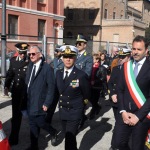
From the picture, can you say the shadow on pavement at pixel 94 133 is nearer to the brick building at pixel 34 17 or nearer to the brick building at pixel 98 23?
the brick building at pixel 34 17

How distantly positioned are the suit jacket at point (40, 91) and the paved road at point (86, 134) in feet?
3.32

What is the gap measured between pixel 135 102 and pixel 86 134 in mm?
2921

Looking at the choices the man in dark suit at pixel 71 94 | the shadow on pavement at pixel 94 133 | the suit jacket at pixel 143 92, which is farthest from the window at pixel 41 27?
the suit jacket at pixel 143 92

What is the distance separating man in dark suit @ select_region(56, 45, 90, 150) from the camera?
186 inches

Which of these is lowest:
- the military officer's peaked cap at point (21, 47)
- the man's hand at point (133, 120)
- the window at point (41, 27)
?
the man's hand at point (133, 120)

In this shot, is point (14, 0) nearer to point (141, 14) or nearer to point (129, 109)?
point (129, 109)

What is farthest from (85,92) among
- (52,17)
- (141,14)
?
(141,14)

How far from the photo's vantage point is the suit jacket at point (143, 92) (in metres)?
3.90

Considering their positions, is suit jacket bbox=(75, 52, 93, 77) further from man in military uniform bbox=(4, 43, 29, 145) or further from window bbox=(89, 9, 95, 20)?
window bbox=(89, 9, 95, 20)

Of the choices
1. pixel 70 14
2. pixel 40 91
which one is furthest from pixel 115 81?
pixel 70 14

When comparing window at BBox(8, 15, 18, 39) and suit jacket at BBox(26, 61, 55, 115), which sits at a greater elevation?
window at BBox(8, 15, 18, 39)

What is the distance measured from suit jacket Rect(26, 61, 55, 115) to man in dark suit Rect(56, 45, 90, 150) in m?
0.36

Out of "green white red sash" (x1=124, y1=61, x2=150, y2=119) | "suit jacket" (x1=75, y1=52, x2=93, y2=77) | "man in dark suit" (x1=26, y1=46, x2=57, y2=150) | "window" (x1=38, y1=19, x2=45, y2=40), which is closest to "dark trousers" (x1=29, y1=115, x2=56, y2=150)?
"man in dark suit" (x1=26, y1=46, x2=57, y2=150)

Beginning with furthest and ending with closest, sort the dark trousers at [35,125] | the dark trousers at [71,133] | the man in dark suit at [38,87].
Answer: the dark trousers at [35,125]
the man in dark suit at [38,87]
the dark trousers at [71,133]
